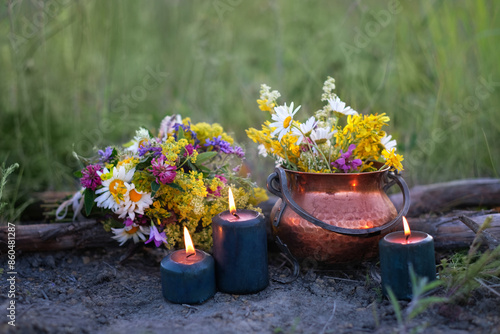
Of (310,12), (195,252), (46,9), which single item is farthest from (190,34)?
(195,252)

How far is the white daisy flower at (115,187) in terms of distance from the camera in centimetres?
160

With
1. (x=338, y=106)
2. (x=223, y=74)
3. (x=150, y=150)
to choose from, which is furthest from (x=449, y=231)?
(x=223, y=74)

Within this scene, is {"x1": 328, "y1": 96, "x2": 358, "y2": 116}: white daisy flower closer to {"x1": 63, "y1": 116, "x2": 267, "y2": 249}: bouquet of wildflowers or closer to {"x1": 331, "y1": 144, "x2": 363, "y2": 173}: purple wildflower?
{"x1": 331, "y1": 144, "x2": 363, "y2": 173}: purple wildflower

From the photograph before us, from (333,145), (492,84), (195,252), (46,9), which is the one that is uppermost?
(46,9)

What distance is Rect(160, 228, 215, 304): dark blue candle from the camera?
142 cm

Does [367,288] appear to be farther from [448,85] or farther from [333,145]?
[448,85]

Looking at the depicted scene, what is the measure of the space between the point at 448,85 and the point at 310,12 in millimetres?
1379

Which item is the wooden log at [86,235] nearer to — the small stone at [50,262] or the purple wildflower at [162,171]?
the small stone at [50,262]

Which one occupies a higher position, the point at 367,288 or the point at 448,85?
the point at 448,85

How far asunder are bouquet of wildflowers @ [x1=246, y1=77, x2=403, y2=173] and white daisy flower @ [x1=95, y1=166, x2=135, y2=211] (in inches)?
19.9

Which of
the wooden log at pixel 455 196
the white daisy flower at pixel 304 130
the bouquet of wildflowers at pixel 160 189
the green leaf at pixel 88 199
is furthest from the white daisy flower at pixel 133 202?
the wooden log at pixel 455 196

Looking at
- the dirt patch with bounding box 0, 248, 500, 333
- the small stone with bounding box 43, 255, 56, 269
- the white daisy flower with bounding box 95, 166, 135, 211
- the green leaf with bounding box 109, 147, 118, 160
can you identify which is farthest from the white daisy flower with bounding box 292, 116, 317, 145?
the small stone with bounding box 43, 255, 56, 269

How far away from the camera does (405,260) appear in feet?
4.34

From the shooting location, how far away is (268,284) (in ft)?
5.20
